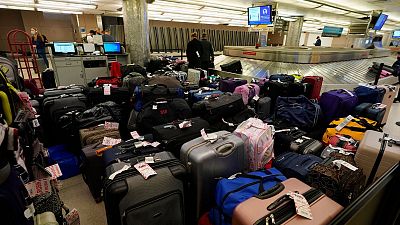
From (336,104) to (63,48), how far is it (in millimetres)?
6743

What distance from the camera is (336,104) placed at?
308 cm

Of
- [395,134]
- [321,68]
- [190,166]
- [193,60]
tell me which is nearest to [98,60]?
[193,60]

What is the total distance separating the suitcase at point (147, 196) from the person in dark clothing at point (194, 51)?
4909 mm

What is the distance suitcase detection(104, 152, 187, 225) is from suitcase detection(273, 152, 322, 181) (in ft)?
2.85

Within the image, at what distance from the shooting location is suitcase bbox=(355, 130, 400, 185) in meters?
1.76

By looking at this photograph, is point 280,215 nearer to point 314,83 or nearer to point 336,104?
point 336,104

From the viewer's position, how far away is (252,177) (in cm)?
148

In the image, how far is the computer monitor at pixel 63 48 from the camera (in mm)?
5961

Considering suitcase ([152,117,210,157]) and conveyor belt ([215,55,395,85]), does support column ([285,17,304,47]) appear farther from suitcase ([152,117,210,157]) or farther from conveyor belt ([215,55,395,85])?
suitcase ([152,117,210,157])

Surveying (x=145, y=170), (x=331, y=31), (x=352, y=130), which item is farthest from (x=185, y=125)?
(x=331, y=31)

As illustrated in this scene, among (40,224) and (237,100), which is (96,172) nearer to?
(40,224)

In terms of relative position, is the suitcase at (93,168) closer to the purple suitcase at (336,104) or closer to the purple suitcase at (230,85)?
the purple suitcase at (230,85)

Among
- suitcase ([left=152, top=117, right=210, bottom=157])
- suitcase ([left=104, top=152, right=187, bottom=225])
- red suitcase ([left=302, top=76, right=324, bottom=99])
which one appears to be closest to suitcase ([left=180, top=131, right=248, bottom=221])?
suitcase ([left=104, top=152, right=187, bottom=225])

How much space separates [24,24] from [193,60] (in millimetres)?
13842
